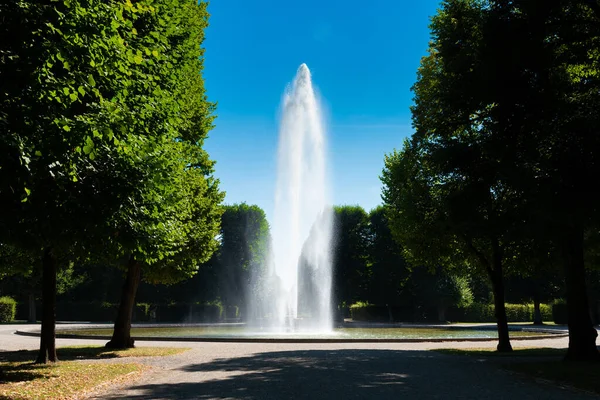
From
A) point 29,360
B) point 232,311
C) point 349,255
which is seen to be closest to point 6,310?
point 232,311

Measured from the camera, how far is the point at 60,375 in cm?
1234

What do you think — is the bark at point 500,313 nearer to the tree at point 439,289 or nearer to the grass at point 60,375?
the grass at point 60,375

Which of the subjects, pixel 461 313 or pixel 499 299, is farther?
pixel 461 313

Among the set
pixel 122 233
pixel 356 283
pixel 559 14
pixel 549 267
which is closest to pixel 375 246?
pixel 356 283

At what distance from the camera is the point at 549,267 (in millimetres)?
21047

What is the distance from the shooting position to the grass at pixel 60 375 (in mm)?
10125

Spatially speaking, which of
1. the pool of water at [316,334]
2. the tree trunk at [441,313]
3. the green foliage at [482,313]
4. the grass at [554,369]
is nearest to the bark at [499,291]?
the grass at [554,369]

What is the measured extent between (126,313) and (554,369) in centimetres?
1575

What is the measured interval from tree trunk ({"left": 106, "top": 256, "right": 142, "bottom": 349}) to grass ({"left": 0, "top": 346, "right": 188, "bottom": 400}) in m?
2.13

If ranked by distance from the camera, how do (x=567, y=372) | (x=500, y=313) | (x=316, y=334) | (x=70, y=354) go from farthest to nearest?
(x=316, y=334), (x=500, y=313), (x=70, y=354), (x=567, y=372)

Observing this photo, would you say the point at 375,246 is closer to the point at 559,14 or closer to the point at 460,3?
the point at 460,3

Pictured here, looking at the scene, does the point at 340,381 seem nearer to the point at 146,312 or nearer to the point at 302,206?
the point at 302,206

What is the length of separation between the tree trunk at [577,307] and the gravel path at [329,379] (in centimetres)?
276

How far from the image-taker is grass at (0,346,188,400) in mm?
10125
